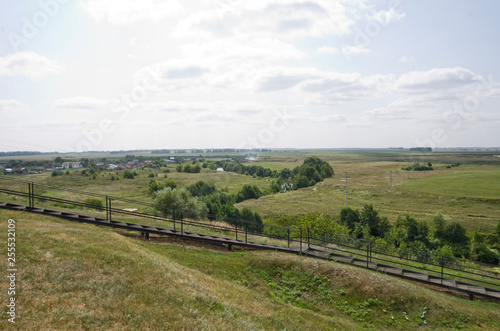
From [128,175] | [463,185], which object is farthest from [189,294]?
[463,185]

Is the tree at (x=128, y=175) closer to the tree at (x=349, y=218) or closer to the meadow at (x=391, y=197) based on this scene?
the meadow at (x=391, y=197)

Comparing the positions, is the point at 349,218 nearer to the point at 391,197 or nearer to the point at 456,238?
the point at 456,238

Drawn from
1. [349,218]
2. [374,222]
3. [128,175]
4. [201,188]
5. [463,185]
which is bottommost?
[374,222]

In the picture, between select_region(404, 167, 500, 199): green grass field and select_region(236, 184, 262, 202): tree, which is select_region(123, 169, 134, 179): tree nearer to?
select_region(236, 184, 262, 202): tree

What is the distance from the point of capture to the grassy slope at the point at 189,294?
20.4 feet

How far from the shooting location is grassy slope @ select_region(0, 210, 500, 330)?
6211 mm

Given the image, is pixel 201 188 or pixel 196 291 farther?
pixel 201 188

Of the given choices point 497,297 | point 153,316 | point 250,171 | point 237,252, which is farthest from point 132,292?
point 250,171

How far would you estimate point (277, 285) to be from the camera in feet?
36.4

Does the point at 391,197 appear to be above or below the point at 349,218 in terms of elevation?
above

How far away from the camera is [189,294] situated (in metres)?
7.55

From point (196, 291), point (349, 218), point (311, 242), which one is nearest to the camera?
point (196, 291)

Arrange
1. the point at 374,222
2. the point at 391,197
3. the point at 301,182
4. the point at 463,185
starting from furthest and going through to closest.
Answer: the point at 301,182 < the point at 463,185 < the point at 391,197 < the point at 374,222

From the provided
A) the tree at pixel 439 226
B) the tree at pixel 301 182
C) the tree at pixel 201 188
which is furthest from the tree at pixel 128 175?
the tree at pixel 439 226
